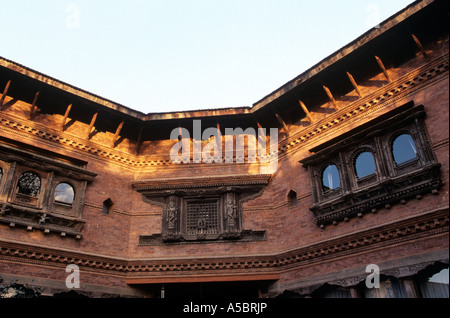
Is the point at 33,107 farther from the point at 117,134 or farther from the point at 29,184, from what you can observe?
the point at 117,134

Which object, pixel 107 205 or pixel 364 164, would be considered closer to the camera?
pixel 364 164

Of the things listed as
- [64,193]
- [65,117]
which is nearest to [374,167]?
[64,193]

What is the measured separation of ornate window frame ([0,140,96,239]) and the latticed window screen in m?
3.62

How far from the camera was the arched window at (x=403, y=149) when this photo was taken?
35.0 ft

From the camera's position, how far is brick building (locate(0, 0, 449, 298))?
10.6m

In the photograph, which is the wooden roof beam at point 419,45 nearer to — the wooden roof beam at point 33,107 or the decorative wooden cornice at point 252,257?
the decorative wooden cornice at point 252,257

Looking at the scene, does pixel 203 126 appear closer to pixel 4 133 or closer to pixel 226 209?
pixel 226 209

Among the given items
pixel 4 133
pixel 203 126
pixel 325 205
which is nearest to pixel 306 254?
pixel 325 205

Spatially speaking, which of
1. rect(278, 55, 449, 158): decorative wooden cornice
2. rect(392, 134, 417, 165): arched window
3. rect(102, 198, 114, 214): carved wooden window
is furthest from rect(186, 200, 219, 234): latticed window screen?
rect(392, 134, 417, 165): arched window

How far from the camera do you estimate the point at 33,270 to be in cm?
1151

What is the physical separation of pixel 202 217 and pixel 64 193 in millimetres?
4722

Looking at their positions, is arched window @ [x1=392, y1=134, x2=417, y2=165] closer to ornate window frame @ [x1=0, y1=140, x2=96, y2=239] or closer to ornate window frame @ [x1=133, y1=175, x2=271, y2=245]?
ornate window frame @ [x1=133, y1=175, x2=271, y2=245]

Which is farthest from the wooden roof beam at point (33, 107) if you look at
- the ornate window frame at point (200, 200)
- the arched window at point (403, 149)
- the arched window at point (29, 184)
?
the arched window at point (403, 149)

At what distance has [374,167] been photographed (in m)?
11.4
